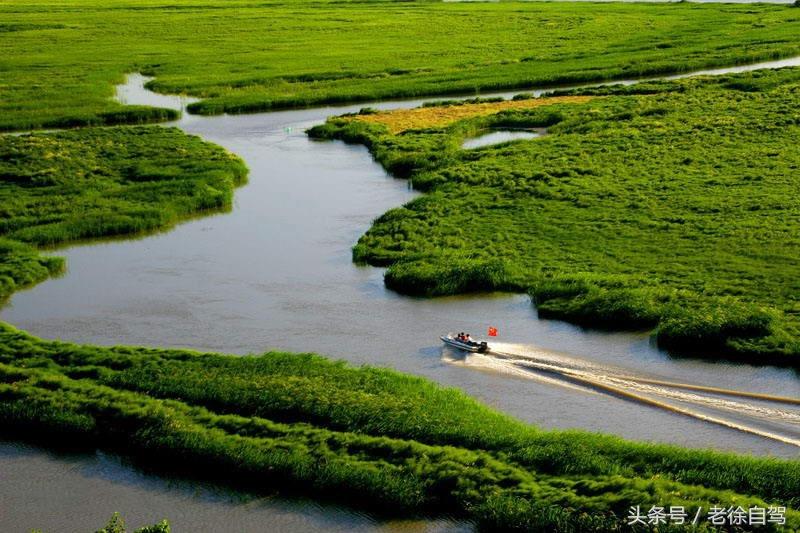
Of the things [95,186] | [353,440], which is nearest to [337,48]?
[95,186]

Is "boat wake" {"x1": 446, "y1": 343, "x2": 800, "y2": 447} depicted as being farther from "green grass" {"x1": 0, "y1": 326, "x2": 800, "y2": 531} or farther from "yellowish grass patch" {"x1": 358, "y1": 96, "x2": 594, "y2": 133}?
"yellowish grass patch" {"x1": 358, "y1": 96, "x2": 594, "y2": 133}

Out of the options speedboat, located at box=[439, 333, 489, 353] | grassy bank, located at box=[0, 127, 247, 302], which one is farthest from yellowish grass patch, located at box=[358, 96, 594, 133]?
speedboat, located at box=[439, 333, 489, 353]

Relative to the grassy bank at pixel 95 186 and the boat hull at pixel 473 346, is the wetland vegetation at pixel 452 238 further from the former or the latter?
the boat hull at pixel 473 346

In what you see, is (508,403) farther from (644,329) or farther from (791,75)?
(791,75)

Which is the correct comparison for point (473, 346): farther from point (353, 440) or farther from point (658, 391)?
point (353, 440)

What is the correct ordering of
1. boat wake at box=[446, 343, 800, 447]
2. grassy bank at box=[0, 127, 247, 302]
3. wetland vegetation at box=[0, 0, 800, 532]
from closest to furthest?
wetland vegetation at box=[0, 0, 800, 532] < boat wake at box=[446, 343, 800, 447] < grassy bank at box=[0, 127, 247, 302]

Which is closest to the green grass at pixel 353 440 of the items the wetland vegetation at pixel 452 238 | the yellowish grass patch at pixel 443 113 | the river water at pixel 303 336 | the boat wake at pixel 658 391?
the wetland vegetation at pixel 452 238
